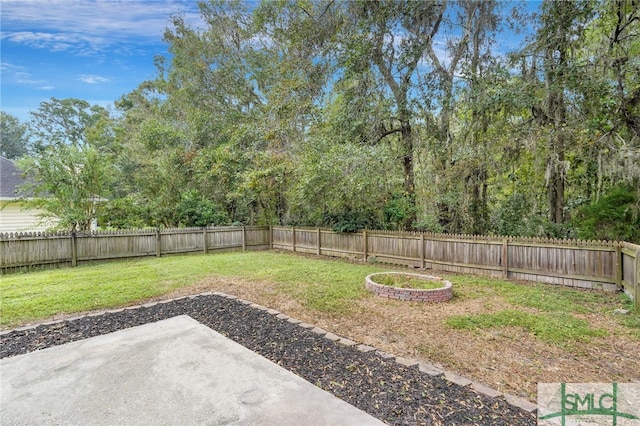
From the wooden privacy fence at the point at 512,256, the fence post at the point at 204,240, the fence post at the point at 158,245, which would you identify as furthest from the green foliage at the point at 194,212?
the wooden privacy fence at the point at 512,256

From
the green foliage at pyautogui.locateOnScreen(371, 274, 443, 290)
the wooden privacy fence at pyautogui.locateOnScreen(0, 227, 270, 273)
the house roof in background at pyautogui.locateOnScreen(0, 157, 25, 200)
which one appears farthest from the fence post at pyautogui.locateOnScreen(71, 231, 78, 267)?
the green foliage at pyautogui.locateOnScreen(371, 274, 443, 290)

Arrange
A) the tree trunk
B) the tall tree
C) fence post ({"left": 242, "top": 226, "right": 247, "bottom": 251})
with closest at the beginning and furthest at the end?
the tall tree < the tree trunk < fence post ({"left": 242, "top": 226, "right": 247, "bottom": 251})

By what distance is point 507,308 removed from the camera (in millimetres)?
5285

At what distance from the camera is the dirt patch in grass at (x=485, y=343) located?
10.3 feet

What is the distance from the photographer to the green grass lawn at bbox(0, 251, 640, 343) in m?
4.67

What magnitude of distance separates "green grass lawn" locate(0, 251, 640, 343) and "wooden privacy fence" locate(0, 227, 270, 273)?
1.98ft

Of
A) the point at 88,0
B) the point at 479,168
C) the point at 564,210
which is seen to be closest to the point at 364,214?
the point at 479,168

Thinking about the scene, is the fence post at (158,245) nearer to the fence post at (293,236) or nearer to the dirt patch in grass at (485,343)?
the fence post at (293,236)

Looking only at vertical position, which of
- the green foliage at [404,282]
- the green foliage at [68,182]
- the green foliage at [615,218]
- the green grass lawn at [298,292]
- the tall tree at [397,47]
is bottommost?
the green grass lawn at [298,292]

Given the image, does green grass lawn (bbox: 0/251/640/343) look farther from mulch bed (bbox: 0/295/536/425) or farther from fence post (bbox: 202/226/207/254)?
fence post (bbox: 202/226/207/254)

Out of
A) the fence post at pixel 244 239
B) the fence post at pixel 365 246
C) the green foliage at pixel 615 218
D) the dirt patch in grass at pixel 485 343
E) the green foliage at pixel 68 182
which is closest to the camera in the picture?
the dirt patch in grass at pixel 485 343

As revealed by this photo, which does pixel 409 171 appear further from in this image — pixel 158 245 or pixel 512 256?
pixel 158 245

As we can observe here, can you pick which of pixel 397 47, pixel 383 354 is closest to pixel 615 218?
pixel 383 354

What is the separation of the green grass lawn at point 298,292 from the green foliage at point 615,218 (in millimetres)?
1714
